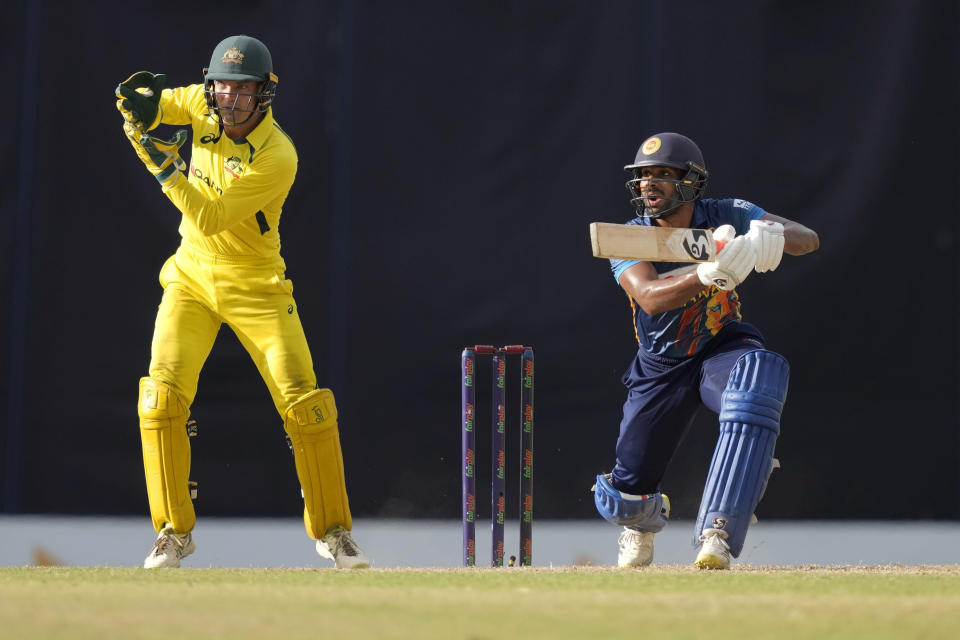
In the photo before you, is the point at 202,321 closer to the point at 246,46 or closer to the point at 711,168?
the point at 246,46

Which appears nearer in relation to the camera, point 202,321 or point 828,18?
point 202,321

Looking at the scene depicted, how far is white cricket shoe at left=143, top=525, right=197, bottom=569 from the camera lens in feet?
12.9

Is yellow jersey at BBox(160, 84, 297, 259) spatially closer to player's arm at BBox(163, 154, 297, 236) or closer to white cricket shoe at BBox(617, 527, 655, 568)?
player's arm at BBox(163, 154, 297, 236)

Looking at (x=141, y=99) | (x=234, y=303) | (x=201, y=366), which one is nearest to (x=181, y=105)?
(x=141, y=99)

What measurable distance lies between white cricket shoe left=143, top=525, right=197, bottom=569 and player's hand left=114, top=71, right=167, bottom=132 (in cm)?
119

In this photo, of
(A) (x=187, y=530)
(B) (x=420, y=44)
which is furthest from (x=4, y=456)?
(B) (x=420, y=44)

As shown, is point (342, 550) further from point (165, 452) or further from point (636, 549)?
point (636, 549)

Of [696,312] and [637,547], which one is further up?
[696,312]

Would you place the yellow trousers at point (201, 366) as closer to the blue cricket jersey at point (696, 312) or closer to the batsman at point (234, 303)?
the batsman at point (234, 303)

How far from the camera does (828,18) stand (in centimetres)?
503

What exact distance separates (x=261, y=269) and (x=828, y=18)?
231 centimetres

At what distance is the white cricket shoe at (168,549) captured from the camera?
12.9 ft

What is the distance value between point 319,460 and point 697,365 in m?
1.17

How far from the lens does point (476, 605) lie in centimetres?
274
